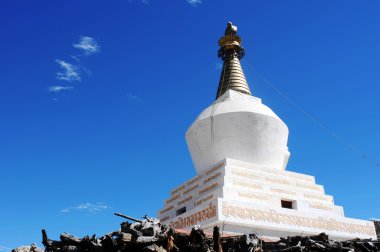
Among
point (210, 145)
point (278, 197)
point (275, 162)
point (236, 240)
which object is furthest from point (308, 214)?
point (236, 240)

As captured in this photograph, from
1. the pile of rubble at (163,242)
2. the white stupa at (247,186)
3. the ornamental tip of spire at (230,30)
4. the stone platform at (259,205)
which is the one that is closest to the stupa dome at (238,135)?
the white stupa at (247,186)

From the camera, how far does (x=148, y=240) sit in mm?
7355

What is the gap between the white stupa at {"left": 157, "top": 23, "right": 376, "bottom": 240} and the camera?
47.1ft

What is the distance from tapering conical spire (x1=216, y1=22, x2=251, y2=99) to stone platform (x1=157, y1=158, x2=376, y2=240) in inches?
231

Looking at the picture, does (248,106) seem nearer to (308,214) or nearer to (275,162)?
(275,162)

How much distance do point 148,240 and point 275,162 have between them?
1173 centimetres

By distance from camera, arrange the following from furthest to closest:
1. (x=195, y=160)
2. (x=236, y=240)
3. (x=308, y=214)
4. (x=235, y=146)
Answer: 1. (x=195, y=160)
2. (x=235, y=146)
3. (x=308, y=214)
4. (x=236, y=240)

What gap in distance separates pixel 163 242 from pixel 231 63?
1625 centimetres

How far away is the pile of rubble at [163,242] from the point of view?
24.3 feet

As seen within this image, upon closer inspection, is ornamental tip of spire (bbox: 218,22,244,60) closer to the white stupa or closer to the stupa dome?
the white stupa

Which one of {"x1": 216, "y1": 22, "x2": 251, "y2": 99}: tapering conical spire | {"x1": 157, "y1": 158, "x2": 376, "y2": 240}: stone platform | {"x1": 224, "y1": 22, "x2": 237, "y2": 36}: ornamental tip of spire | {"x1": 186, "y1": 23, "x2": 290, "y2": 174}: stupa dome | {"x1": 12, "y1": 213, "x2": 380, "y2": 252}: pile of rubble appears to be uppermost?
{"x1": 224, "y1": 22, "x2": 237, "y2": 36}: ornamental tip of spire

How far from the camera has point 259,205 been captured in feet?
48.0

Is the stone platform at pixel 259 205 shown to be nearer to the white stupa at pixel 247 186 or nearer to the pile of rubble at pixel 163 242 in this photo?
the white stupa at pixel 247 186

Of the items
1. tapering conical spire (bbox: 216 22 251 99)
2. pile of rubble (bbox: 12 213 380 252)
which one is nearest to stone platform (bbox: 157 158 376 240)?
pile of rubble (bbox: 12 213 380 252)
